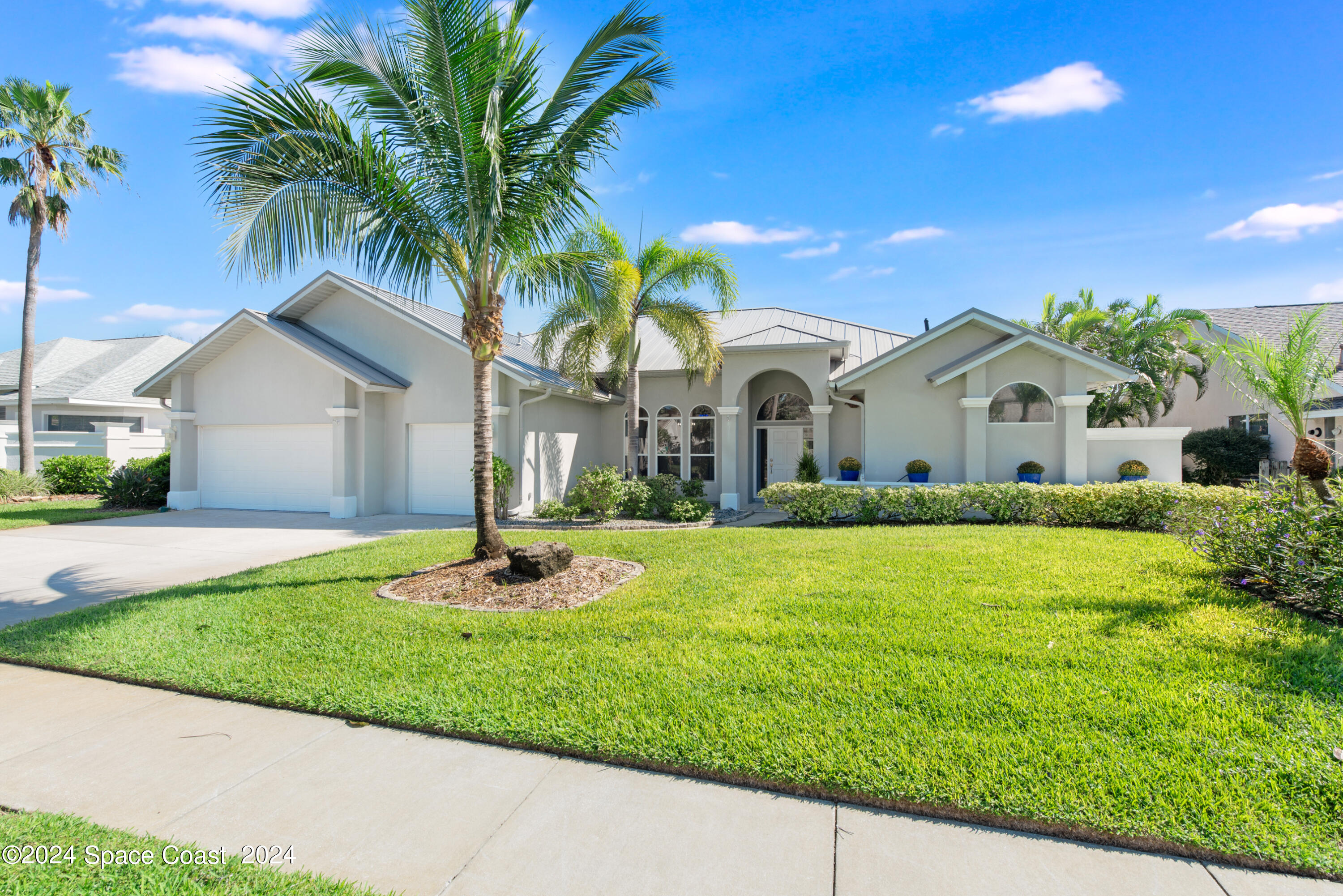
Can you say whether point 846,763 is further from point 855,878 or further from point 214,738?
point 214,738

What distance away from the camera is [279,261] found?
7.91 meters

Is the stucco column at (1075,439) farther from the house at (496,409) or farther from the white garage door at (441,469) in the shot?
the white garage door at (441,469)

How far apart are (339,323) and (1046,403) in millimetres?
16988

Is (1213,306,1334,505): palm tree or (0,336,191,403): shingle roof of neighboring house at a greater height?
(0,336,191,403): shingle roof of neighboring house

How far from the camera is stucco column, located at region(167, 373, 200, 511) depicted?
643 inches

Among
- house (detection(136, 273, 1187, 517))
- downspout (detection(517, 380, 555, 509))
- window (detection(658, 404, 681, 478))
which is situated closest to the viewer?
house (detection(136, 273, 1187, 517))

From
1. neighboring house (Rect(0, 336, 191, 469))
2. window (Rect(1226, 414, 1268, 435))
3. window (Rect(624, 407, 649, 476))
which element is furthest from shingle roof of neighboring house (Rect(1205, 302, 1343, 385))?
neighboring house (Rect(0, 336, 191, 469))

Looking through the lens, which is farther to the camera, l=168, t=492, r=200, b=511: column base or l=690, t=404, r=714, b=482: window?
l=690, t=404, r=714, b=482: window

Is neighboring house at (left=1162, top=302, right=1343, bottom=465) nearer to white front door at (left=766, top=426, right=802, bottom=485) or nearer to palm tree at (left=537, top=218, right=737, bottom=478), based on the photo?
white front door at (left=766, top=426, right=802, bottom=485)

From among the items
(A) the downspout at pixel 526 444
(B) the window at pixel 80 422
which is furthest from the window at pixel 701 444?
(B) the window at pixel 80 422

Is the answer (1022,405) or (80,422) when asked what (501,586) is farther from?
(80,422)

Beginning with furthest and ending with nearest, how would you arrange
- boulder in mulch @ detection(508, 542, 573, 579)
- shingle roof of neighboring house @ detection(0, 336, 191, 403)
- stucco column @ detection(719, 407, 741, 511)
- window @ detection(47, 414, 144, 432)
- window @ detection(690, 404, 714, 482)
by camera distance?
window @ detection(47, 414, 144, 432)
shingle roof of neighboring house @ detection(0, 336, 191, 403)
window @ detection(690, 404, 714, 482)
stucco column @ detection(719, 407, 741, 511)
boulder in mulch @ detection(508, 542, 573, 579)

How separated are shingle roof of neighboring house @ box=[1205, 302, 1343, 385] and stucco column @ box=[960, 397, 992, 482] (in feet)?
38.4

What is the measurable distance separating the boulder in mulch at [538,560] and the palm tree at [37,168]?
71.5 feet
